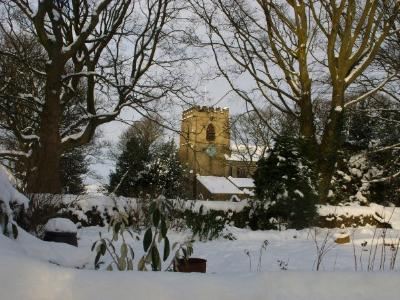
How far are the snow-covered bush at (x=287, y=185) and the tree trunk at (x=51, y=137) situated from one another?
5.15 m

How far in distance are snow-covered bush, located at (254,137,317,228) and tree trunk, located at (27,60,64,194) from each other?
5.15m

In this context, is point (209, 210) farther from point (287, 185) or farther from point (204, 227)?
point (204, 227)

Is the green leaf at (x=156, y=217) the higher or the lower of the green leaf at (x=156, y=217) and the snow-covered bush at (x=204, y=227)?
the higher

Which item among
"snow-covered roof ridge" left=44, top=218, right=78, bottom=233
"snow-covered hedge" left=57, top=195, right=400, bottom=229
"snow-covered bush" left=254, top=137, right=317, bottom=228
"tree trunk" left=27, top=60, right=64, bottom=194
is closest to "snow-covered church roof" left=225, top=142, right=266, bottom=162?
"snow-covered hedge" left=57, top=195, right=400, bottom=229

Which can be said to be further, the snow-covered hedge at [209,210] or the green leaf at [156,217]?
the snow-covered hedge at [209,210]

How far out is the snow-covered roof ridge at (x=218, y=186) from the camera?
42.5 metres

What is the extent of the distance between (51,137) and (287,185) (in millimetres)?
6297

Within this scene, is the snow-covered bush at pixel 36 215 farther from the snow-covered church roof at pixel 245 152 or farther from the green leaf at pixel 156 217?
the snow-covered church roof at pixel 245 152

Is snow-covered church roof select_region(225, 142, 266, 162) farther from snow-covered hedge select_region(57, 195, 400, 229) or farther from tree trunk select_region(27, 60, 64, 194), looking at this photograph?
tree trunk select_region(27, 60, 64, 194)

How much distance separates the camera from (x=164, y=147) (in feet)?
101

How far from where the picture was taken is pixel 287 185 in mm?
11039

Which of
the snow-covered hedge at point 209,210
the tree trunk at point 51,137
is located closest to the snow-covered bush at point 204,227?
the snow-covered hedge at point 209,210

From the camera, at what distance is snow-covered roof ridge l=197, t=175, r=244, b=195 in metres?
42.5

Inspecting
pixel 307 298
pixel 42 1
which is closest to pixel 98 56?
pixel 42 1
